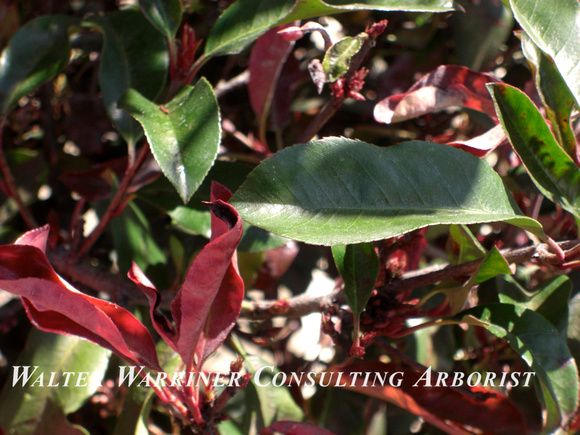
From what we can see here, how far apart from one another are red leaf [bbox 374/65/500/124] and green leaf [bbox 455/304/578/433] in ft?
0.84

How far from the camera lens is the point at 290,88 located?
38.3 inches

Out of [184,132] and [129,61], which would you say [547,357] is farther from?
[129,61]

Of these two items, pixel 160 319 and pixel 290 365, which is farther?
pixel 290 365

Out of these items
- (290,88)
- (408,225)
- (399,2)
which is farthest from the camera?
(290,88)

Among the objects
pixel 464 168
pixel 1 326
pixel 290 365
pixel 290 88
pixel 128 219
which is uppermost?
pixel 464 168

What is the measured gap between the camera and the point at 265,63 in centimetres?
73

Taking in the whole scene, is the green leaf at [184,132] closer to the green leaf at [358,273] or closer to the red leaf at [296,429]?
the green leaf at [358,273]

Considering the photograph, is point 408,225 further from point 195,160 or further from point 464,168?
point 195,160

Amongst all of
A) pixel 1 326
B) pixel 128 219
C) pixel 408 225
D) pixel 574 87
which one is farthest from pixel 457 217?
pixel 1 326

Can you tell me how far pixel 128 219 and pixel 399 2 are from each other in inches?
20.2

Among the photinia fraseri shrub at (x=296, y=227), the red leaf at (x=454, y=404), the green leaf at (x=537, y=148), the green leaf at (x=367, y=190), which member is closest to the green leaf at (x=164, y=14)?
the photinia fraseri shrub at (x=296, y=227)

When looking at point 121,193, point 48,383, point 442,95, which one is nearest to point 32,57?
point 121,193

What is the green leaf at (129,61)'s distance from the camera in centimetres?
66

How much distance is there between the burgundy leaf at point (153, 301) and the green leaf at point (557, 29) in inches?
18.2
